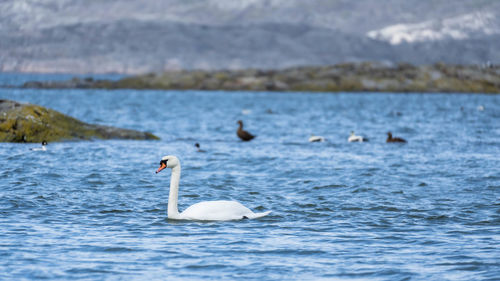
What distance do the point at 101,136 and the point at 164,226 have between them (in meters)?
18.0

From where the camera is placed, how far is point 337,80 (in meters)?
167

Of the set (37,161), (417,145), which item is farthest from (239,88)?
(37,161)

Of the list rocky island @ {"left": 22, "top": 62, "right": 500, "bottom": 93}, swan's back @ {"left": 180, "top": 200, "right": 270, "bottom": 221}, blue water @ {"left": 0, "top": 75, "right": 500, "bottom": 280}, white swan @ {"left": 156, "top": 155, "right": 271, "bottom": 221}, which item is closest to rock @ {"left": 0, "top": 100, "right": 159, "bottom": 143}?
blue water @ {"left": 0, "top": 75, "right": 500, "bottom": 280}

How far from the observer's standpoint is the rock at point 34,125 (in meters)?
27.2

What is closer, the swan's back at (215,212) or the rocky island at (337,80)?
the swan's back at (215,212)

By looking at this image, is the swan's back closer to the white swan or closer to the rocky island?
the white swan

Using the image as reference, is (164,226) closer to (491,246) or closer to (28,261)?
(28,261)

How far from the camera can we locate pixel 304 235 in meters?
12.9

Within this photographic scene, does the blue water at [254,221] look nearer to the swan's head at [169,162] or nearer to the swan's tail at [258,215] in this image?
the swan's tail at [258,215]

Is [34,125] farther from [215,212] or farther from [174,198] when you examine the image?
[215,212]

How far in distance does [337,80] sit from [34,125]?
143001mm

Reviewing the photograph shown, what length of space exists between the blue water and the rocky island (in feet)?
455

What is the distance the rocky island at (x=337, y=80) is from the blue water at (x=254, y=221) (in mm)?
138772

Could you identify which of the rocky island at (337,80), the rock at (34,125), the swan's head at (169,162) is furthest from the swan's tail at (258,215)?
the rocky island at (337,80)
